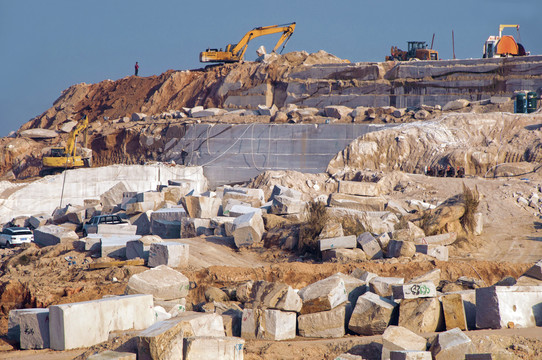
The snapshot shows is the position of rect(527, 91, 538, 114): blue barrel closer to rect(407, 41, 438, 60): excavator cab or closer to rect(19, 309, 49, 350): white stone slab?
rect(407, 41, 438, 60): excavator cab

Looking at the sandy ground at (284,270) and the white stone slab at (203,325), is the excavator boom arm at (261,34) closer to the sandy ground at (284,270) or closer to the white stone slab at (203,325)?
the sandy ground at (284,270)

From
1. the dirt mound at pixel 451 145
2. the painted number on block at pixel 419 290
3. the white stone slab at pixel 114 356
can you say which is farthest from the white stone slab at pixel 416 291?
the dirt mound at pixel 451 145

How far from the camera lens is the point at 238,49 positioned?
41750 millimetres

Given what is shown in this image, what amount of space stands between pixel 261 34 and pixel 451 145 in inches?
778

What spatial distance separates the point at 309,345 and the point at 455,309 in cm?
225

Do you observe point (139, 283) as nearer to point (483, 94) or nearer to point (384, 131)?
point (384, 131)

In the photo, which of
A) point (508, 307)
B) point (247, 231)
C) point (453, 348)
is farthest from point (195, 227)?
point (453, 348)

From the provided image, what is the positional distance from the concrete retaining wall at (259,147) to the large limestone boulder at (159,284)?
59.4 ft

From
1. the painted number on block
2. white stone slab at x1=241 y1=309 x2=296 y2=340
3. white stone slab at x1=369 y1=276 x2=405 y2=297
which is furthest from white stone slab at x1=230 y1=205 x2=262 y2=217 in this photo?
the painted number on block

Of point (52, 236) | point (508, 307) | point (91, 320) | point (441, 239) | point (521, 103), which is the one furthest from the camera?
point (521, 103)

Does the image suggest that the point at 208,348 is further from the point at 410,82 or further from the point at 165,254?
the point at 410,82

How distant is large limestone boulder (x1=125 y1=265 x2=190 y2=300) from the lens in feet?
33.0

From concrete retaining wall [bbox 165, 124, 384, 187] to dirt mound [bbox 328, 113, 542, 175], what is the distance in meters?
0.86

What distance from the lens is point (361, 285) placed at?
10258mm
